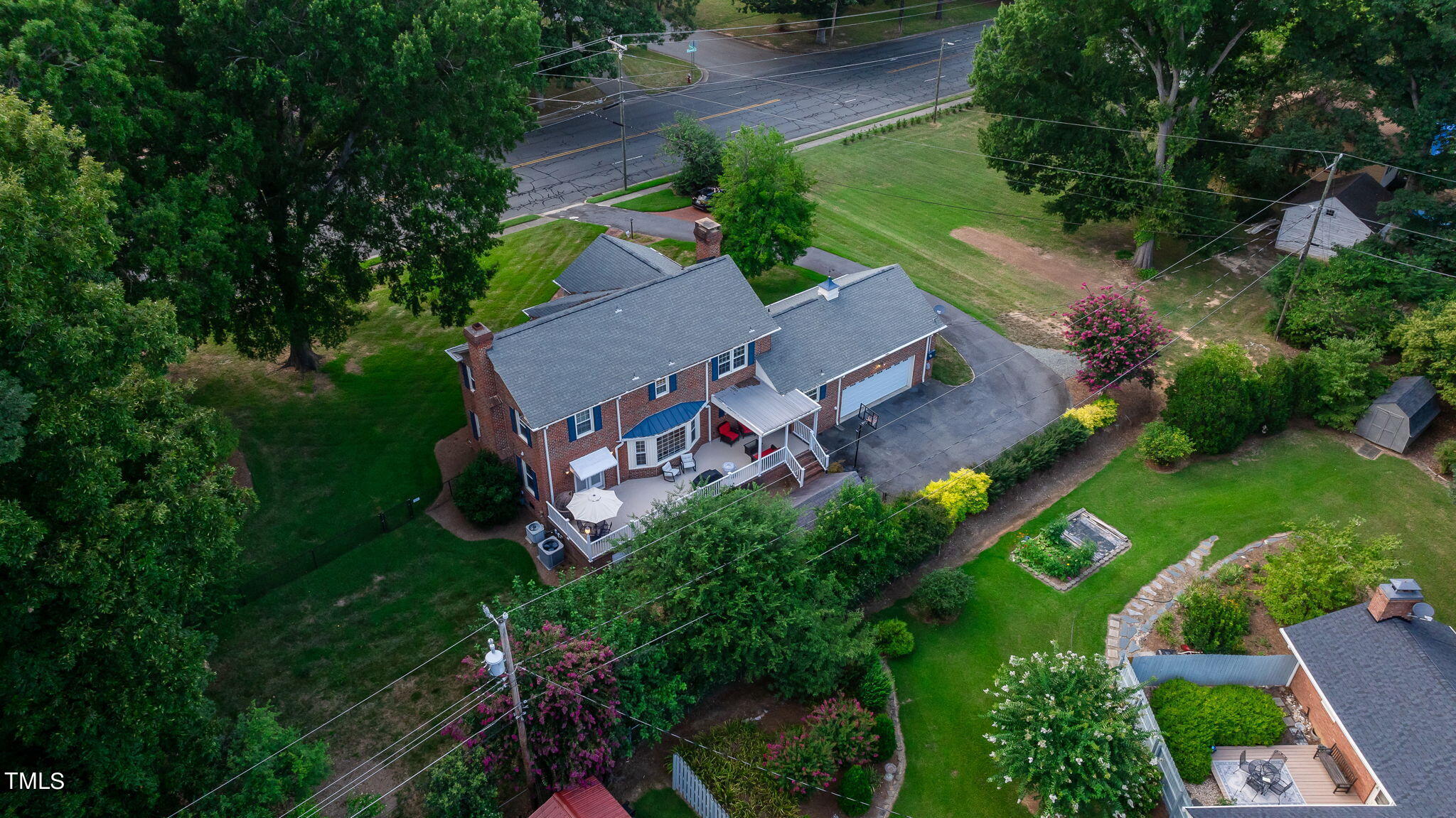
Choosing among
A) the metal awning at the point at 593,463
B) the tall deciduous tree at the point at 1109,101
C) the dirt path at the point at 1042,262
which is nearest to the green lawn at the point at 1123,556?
the metal awning at the point at 593,463

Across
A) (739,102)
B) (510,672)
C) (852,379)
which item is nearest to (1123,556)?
(852,379)

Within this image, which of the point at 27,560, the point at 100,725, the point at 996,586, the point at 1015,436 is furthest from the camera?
the point at 1015,436

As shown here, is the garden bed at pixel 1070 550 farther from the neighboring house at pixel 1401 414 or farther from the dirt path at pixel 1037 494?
the neighboring house at pixel 1401 414

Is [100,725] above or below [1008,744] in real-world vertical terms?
above

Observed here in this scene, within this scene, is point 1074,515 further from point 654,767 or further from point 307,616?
point 307,616

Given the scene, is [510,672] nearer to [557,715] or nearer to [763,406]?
[557,715]

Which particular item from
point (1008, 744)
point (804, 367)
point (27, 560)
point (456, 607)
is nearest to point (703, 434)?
point (804, 367)
